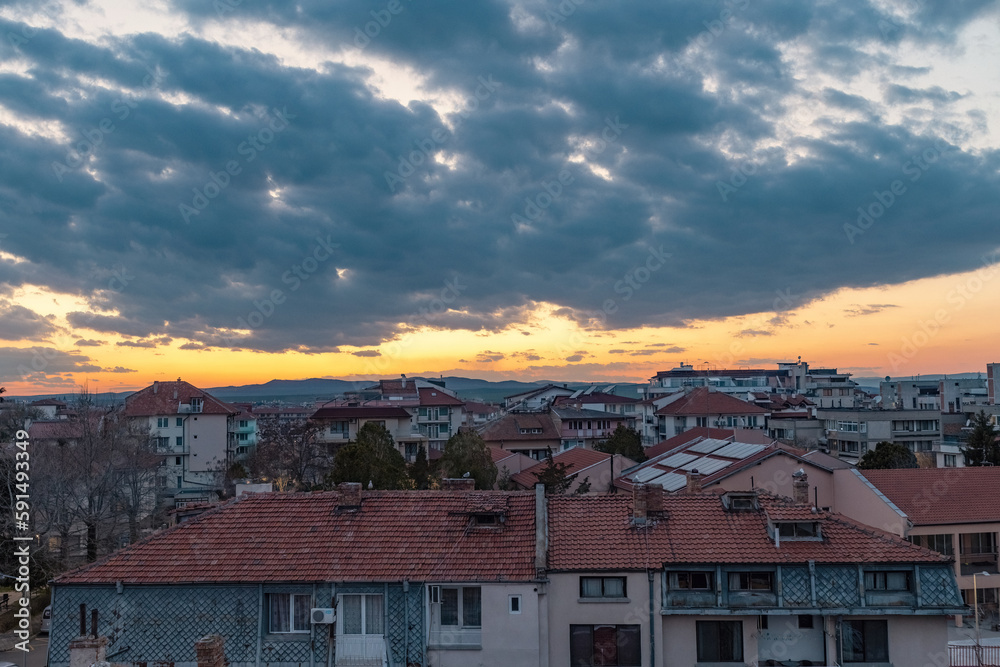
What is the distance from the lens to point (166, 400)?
227 ft

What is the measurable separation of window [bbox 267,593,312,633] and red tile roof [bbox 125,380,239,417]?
56755 mm

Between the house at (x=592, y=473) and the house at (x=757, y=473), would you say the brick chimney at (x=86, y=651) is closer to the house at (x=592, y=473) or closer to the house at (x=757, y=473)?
the house at (x=757, y=473)

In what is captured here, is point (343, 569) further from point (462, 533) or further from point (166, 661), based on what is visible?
point (166, 661)

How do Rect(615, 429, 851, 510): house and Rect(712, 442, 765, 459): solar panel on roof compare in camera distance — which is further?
Rect(712, 442, 765, 459): solar panel on roof

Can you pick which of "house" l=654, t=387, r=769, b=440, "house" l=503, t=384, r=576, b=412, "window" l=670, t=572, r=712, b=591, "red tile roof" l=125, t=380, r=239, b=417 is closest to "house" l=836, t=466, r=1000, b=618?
"window" l=670, t=572, r=712, b=591

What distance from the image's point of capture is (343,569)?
1750 centimetres

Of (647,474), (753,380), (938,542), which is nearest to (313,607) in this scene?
(647,474)

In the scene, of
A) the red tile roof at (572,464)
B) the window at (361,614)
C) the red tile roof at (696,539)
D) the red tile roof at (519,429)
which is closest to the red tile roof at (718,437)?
the red tile roof at (572,464)

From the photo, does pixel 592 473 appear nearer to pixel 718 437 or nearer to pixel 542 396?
pixel 718 437

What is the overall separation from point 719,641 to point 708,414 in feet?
231

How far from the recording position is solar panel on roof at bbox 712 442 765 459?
3325 cm

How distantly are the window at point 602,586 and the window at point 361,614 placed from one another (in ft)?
16.8

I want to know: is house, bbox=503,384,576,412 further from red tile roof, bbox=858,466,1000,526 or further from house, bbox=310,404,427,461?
red tile roof, bbox=858,466,1000,526

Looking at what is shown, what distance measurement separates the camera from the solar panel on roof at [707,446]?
38656mm
